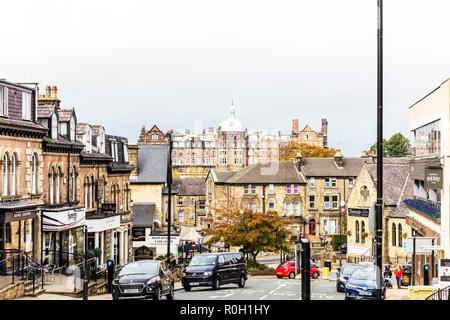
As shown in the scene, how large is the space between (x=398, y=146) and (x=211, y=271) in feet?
374

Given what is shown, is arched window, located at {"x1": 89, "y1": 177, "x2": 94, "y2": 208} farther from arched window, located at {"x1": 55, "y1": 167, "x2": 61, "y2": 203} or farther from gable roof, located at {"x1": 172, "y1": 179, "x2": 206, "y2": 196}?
gable roof, located at {"x1": 172, "y1": 179, "x2": 206, "y2": 196}

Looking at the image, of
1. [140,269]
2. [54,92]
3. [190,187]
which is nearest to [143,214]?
[54,92]

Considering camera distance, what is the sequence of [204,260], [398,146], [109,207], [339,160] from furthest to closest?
[398,146], [339,160], [109,207], [204,260]

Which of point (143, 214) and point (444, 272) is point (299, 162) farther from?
point (444, 272)

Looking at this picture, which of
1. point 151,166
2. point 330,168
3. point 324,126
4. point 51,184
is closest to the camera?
point 51,184

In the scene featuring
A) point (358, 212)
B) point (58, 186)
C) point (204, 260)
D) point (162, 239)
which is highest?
point (58, 186)

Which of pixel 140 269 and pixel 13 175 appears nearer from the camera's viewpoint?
pixel 140 269

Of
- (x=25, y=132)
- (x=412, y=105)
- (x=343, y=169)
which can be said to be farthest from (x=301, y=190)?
(x=25, y=132)

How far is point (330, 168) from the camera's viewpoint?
89375mm

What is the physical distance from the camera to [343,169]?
89250 mm

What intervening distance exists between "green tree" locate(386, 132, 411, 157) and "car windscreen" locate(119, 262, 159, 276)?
11780 cm

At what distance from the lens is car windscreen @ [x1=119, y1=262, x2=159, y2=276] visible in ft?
78.9

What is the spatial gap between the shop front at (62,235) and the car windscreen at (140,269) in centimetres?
676
